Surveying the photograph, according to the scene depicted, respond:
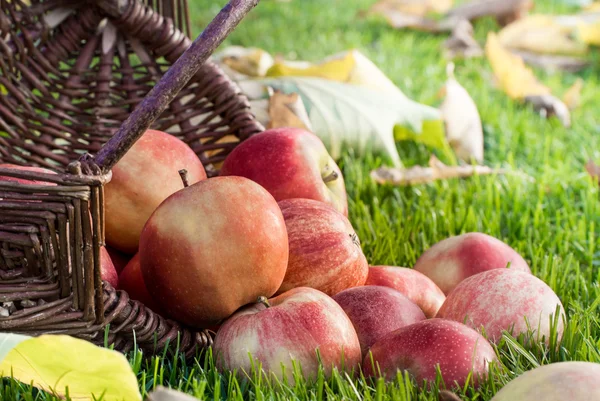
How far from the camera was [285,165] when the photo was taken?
4.68 feet

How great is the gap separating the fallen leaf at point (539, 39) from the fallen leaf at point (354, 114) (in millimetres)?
1747

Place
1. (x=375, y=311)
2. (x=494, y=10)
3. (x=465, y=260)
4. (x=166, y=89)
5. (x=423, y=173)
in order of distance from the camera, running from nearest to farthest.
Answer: (x=166, y=89) < (x=375, y=311) < (x=465, y=260) < (x=423, y=173) < (x=494, y=10)

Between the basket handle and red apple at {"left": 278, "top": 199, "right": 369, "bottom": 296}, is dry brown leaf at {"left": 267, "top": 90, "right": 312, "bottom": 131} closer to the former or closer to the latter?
red apple at {"left": 278, "top": 199, "right": 369, "bottom": 296}

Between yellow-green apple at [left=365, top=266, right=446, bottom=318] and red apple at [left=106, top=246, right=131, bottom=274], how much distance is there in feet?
1.39

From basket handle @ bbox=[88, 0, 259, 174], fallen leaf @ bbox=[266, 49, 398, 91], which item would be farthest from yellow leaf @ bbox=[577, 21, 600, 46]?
basket handle @ bbox=[88, 0, 259, 174]

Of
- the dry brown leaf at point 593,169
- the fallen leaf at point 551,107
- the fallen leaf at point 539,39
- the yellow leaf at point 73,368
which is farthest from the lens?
the fallen leaf at point 539,39

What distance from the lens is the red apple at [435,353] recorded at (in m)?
1.07

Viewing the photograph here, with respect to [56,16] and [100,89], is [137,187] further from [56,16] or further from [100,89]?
[56,16]

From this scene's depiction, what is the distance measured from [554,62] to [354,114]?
190 centimetres

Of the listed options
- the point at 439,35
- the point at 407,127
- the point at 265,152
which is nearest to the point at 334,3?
the point at 439,35

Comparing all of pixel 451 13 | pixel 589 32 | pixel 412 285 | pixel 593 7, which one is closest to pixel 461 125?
pixel 412 285

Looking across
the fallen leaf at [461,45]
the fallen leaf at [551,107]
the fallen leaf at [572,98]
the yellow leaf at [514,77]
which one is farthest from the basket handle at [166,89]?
the fallen leaf at [461,45]

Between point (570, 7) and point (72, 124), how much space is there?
11.8ft

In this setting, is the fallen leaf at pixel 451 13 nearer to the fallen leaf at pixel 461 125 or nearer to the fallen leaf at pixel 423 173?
the fallen leaf at pixel 461 125
